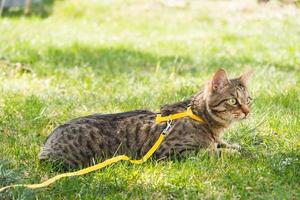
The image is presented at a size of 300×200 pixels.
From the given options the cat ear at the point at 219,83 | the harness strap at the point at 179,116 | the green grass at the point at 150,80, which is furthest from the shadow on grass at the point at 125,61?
the harness strap at the point at 179,116

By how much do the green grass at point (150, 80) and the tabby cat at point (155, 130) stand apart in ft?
0.66

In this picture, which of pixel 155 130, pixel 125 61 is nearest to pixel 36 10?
pixel 125 61

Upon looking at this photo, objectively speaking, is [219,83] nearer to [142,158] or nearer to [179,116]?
[179,116]

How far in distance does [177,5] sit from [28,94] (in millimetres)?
7433

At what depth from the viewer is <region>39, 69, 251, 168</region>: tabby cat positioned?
5254 mm

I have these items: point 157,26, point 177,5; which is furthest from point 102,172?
point 177,5

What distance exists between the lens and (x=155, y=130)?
214 inches

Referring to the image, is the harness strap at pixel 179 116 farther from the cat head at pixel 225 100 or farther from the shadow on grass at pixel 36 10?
the shadow on grass at pixel 36 10

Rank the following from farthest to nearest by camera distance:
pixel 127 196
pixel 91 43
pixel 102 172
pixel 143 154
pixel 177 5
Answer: pixel 177 5
pixel 91 43
pixel 143 154
pixel 102 172
pixel 127 196

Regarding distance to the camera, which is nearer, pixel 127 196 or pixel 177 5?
pixel 127 196

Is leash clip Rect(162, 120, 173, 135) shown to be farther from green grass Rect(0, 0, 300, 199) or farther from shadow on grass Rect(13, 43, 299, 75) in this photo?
shadow on grass Rect(13, 43, 299, 75)

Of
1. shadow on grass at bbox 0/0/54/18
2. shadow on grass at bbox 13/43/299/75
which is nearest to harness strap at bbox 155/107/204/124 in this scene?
shadow on grass at bbox 13/43/299/75

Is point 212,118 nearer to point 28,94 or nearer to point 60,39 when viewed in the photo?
point 28,94

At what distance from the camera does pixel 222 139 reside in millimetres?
5668
